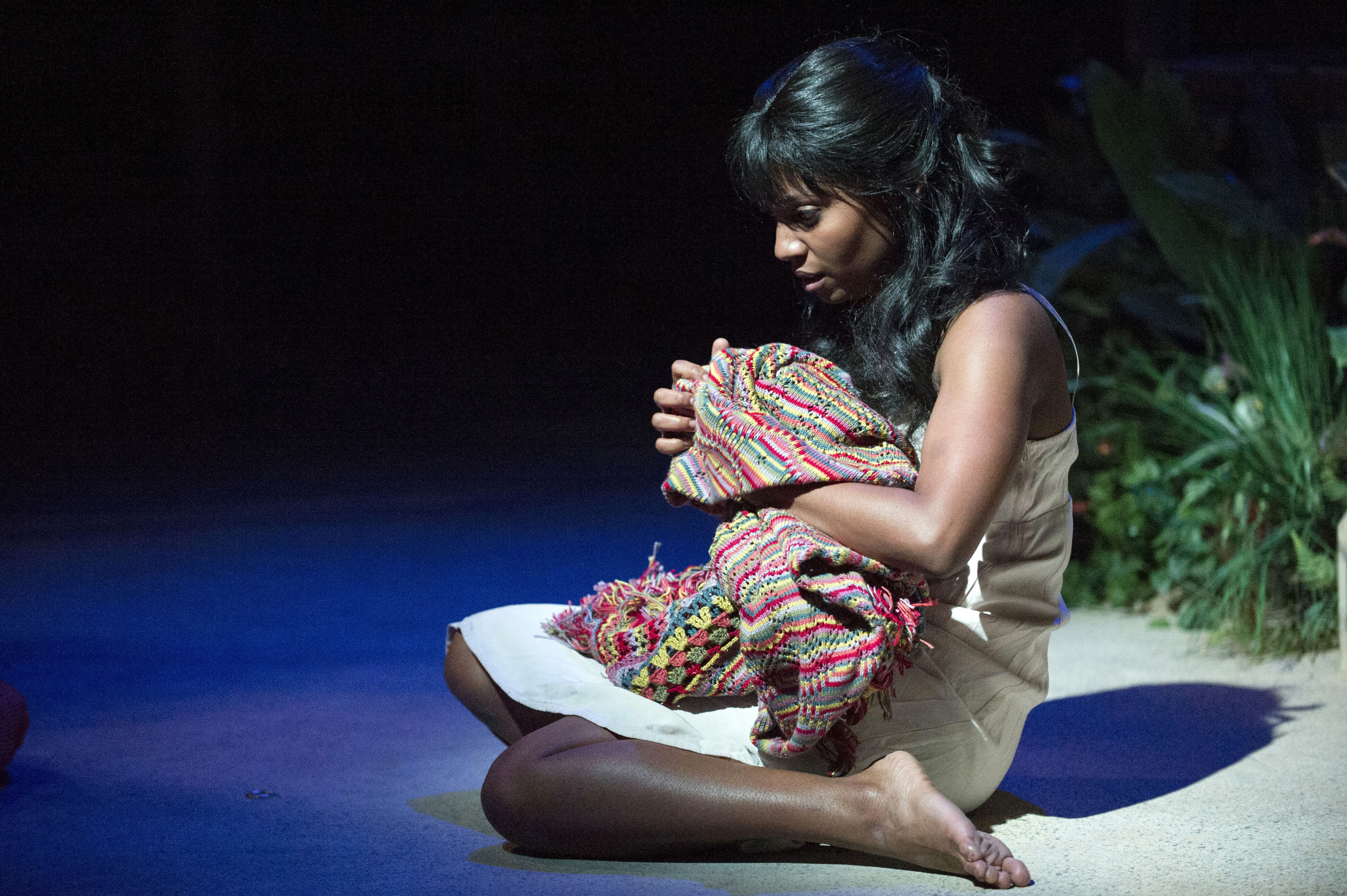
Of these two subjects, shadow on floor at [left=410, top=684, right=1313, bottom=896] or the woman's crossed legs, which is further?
shadow on floor at [left=410, top=684, right=1313, bottom=896]

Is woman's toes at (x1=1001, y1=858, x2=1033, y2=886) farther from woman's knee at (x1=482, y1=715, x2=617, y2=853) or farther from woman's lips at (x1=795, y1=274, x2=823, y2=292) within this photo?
woman's lips at (x1=795, y1=274, x2=823, y2=292)

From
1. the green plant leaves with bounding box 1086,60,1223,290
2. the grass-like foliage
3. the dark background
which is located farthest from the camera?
the dark background

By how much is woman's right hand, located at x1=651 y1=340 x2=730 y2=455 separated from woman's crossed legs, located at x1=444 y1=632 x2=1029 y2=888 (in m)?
0.39

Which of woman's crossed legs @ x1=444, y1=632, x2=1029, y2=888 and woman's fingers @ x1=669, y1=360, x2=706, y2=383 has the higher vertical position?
woman's fingers @ x1=669, y1=360, x2=706, y2=383

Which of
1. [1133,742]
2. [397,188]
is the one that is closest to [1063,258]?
[1133,742]

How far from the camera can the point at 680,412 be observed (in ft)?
6.08

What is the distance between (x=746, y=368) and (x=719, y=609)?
1.04ft

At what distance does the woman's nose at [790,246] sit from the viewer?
5.96 feet

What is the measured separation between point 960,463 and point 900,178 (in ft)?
1.35

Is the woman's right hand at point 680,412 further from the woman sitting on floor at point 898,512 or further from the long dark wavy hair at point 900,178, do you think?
the long dark wavy hair at point 900,178

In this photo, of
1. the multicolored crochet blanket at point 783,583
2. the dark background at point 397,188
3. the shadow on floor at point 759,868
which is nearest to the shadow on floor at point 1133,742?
the shadow on floor at point 759,868

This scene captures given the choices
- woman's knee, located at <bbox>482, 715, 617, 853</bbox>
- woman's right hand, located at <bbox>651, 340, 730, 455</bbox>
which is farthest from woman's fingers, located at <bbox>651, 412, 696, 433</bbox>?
woman's knee, located at <bbox>482, 715, 617, 853</bbox>

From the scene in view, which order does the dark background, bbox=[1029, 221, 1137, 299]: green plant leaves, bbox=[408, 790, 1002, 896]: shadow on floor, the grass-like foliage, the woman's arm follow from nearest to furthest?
1. the woman's arm
2. bbox=[408, 790, 1002, 896]: shadow on floor
3. the grass-like foliage
4. bbox=[1029, 221, 1137, 299]: green plant leaves
5. the dark background

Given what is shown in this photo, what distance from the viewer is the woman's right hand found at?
5.97ft
